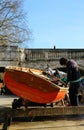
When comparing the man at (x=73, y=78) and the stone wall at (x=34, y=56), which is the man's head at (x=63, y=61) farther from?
the stone wall at (x=34, y=56)

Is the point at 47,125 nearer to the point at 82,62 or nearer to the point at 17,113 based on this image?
the point at 17,113

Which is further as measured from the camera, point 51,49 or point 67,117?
point 51,49

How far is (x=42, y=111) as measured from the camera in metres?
11.2

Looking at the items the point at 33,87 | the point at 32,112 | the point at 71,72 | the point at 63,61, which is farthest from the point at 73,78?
the point at 32,112

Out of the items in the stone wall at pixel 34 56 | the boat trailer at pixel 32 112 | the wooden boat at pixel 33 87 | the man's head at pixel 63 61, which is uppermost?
the man's head at pixel 63 61

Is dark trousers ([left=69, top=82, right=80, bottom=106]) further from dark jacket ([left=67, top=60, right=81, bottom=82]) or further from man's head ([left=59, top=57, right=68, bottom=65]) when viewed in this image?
man's head ([left=59, top=57, right=68, bottom=65])

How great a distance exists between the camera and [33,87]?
11.3 m

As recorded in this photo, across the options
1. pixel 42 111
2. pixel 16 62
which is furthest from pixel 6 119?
pixel 16 62

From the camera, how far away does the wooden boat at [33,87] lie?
11.1 meters

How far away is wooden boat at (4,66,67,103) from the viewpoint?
11.1 m

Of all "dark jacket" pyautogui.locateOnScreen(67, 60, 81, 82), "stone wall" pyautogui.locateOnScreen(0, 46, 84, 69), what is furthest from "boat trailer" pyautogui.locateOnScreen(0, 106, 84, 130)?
"stone wall" pyautogui.locateOnScreen(0, 46, 84, 69)

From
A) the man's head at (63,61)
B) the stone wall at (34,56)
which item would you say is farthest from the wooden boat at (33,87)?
the stone wall at (34,56)

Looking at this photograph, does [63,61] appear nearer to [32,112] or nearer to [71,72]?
[71,72]

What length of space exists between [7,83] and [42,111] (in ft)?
4.36
